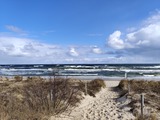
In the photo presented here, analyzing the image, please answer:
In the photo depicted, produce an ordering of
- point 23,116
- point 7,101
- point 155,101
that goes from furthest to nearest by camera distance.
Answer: point 155,101 → point 7,101 → point 23,116

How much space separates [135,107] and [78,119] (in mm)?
3472

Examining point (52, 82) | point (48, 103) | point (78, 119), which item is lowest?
point (78, 119)

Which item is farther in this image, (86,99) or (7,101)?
(86,99)

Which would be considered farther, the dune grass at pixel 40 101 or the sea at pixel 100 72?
the sea at pixel 100 72

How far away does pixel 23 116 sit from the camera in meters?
8.84

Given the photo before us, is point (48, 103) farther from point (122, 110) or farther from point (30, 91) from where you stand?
point (122, 110)

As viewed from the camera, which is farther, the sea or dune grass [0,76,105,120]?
the sea

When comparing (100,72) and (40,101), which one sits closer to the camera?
(40,101)

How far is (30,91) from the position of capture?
1198cm

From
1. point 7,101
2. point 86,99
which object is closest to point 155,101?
point 86,99

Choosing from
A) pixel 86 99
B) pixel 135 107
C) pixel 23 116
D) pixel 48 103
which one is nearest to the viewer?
pixel 23 116

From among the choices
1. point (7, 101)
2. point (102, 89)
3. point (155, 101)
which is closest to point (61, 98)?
point (7, 101)

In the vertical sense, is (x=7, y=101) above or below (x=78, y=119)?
above

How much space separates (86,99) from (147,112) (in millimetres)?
6263
